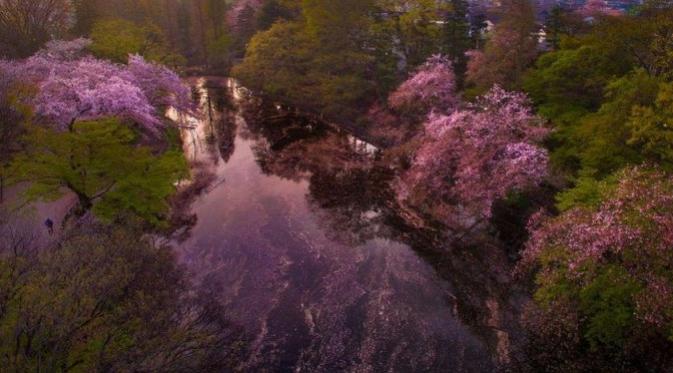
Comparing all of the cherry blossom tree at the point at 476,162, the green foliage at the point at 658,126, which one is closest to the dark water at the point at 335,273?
the cherry blossom tree at the point at 476,162

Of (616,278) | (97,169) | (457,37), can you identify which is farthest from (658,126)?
(97,169)

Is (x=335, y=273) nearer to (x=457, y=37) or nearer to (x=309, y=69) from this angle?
(x=457, y=37)

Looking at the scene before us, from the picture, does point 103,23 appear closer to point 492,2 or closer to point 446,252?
point 446,252

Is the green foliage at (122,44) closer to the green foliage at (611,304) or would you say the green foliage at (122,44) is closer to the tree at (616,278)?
the tree at (616,278)

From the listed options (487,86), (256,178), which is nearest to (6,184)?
(256,178)

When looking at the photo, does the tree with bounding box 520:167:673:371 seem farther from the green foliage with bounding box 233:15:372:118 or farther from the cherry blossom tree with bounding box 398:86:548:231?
the green foliage with bounding box 233:15:372:118

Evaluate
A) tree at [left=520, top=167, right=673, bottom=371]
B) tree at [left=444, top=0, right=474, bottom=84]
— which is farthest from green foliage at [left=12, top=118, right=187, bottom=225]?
tree at [left=444, top=0, right=474, bottom=84]
